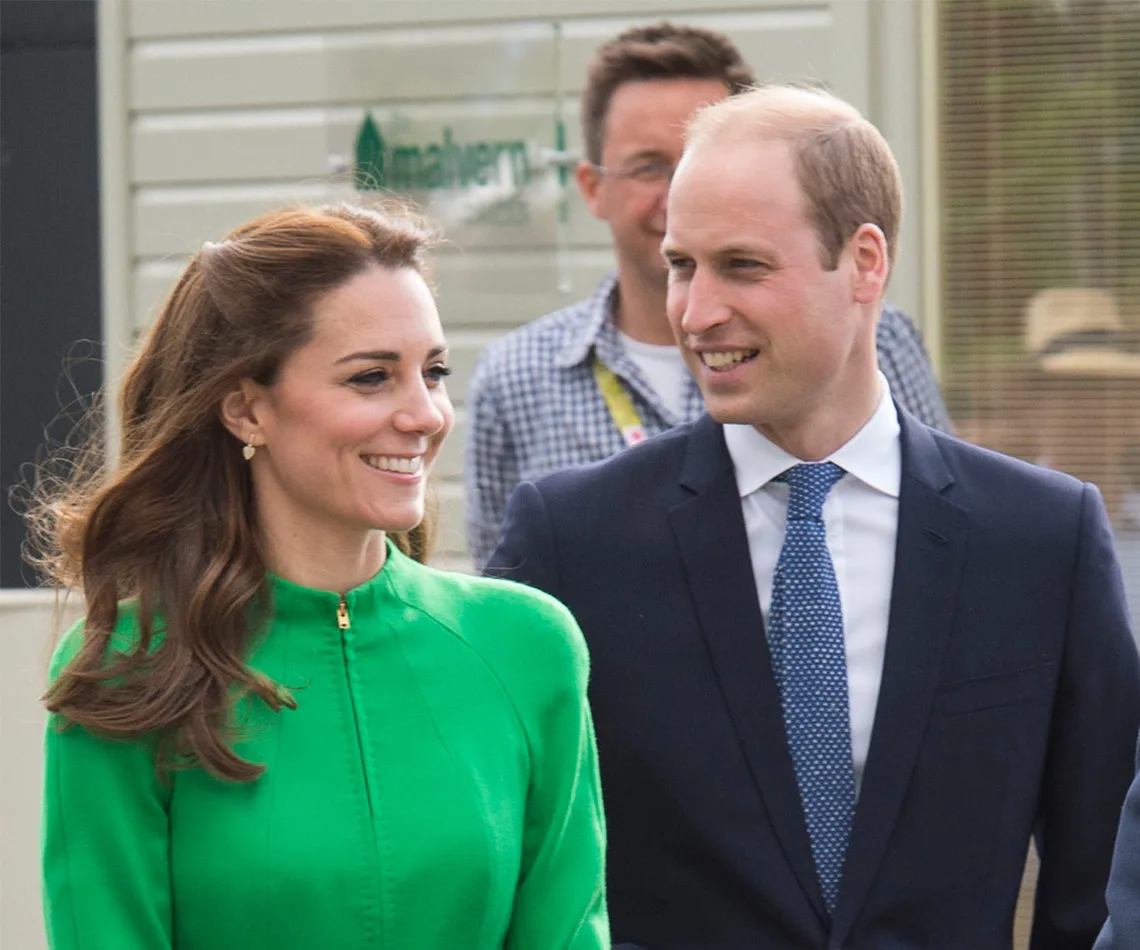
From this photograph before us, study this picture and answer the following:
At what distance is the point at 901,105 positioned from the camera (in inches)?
230

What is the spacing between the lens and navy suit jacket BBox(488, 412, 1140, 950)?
119 inches

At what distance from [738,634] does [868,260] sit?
62 centimetres

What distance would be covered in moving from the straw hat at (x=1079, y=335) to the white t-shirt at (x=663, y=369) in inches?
71.8

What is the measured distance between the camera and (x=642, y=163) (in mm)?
4402

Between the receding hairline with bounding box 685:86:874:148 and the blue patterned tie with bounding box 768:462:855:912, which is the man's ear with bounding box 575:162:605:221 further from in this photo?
the blue patterned tie with bounding box 768:462:855:912

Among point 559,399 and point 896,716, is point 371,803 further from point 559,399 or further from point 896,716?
point 559,399

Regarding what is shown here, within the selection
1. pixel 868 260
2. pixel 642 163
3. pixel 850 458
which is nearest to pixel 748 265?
pixel 868 260

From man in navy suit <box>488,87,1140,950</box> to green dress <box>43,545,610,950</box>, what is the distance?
18 centimetres

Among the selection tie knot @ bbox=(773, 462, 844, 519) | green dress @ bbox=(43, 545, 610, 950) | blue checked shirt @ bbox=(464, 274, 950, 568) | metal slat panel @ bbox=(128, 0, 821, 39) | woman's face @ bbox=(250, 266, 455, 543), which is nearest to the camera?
green dress @ bbox=(43, 545, 610, 950)

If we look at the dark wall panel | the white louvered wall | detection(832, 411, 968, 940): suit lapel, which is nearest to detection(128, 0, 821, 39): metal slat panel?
the white louvered wall

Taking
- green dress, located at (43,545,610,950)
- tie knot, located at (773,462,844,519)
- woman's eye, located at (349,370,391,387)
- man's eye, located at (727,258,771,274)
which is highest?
man's eye, located at (727,258,771,274)

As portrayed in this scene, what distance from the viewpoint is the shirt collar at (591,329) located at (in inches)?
173

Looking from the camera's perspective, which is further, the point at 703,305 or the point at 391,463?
the point at 703,305

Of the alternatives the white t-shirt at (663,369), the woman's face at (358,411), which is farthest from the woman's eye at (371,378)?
the white t-shirt at (663,369)
